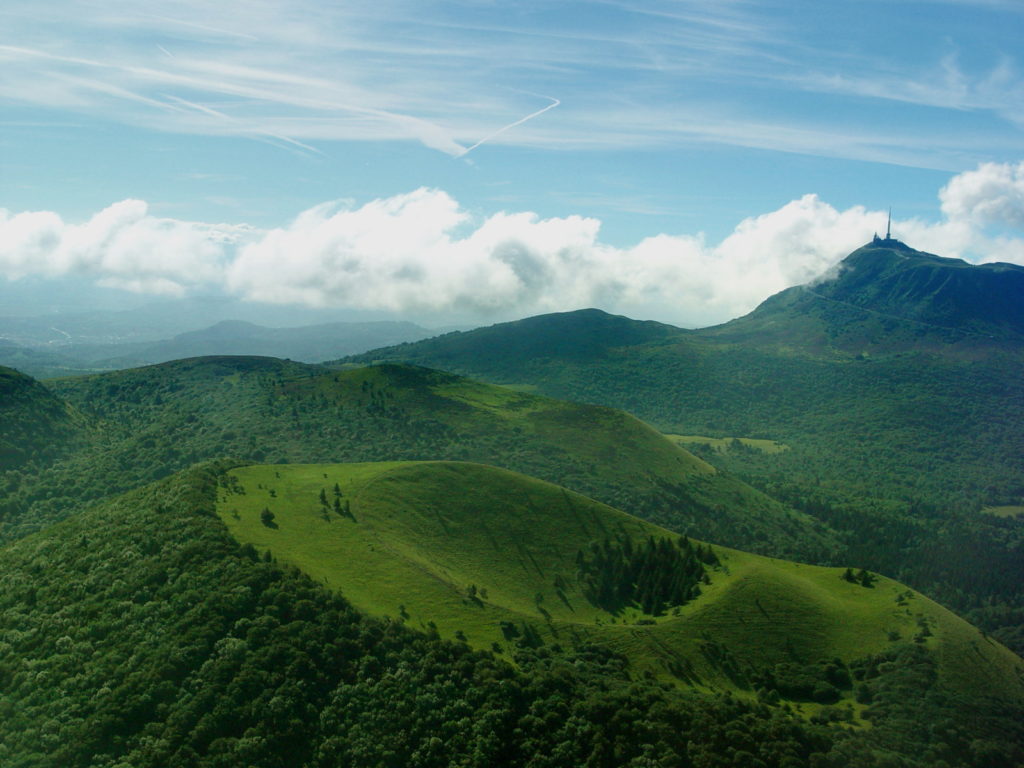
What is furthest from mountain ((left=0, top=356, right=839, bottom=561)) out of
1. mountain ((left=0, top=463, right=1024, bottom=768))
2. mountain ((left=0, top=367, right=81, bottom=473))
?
mountain ((left=0, top=463, right=1024, bottom=768))

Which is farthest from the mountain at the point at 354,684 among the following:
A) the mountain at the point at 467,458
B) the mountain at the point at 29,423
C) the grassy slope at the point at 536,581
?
the mountain at the point at 29,423

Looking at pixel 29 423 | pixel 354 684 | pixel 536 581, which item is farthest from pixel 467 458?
pixel 354 684

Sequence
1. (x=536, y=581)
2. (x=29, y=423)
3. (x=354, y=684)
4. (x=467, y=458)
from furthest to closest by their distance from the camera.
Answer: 1. (x=467, y=458)
2. (x=29, y=423)
3. (x=536, y=581)
4. (x=354, y=684)

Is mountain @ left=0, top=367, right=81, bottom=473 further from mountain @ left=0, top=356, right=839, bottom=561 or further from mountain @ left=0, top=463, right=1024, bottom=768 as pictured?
mountain @ left=0, top=463, right=1024, bottom=768

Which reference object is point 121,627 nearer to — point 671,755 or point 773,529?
point 671,755

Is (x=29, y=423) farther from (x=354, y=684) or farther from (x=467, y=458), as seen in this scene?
(x=354, y=684)
